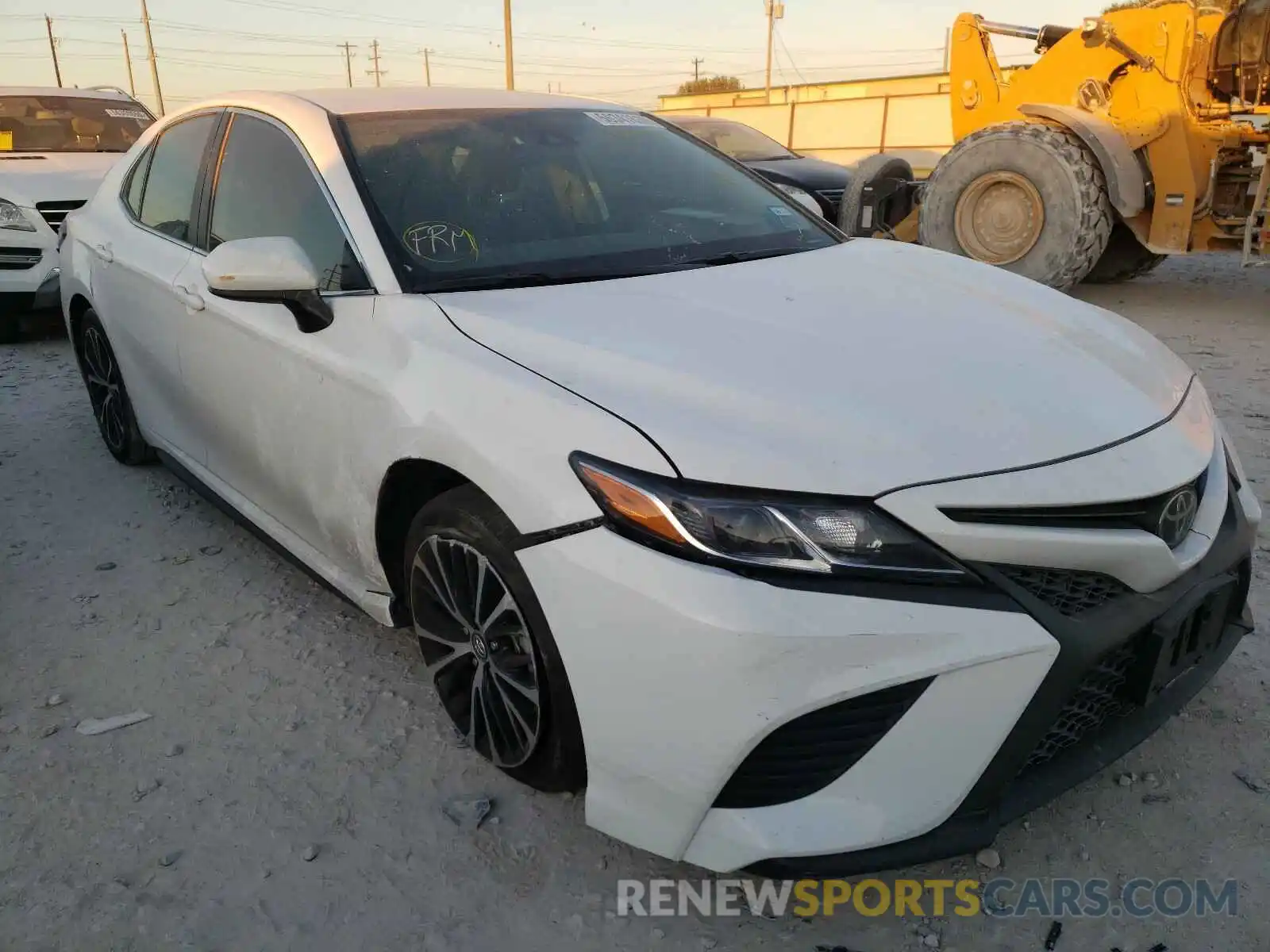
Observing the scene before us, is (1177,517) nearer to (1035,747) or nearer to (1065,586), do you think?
(1065,586)

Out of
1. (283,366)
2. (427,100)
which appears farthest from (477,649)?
(427,100)

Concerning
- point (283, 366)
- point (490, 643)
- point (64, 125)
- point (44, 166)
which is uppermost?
point (64, 125)

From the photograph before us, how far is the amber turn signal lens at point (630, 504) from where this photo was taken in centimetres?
163

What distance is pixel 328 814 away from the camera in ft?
7.06

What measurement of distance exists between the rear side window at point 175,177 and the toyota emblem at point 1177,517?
2949mm

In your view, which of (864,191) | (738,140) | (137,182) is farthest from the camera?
(738,140)

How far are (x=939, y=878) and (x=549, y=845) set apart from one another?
0.81 meters

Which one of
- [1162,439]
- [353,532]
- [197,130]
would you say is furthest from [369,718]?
[197,130]

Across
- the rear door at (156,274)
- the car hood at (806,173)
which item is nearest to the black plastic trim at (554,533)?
the rear door at (156,274)

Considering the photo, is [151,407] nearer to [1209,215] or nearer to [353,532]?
[353,532]

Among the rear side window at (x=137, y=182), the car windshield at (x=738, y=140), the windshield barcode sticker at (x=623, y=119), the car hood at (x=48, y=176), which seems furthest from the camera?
the car windshield at (x=738, y=140)

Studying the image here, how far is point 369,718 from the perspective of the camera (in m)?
2.48

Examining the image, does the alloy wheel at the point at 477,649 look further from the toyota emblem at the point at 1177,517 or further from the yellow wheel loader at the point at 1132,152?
the yellow wheel loader at the point at 1132,152

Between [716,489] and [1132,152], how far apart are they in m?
6.98
